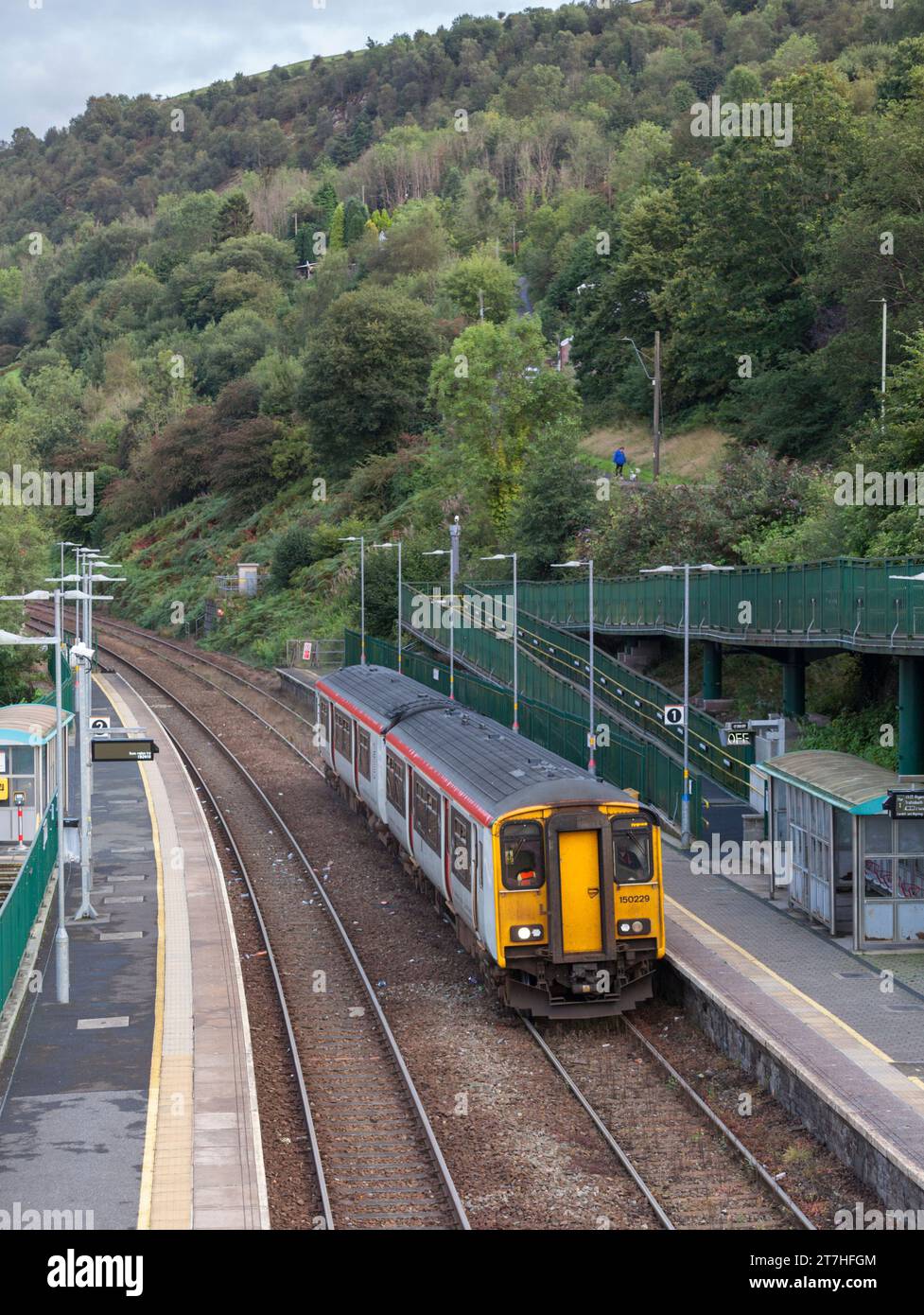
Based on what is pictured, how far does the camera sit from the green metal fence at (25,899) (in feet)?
59.6

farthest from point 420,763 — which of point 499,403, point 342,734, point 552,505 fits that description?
point 499,403

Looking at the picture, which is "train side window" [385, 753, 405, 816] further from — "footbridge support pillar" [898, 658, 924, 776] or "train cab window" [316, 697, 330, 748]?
"footbridge support pillar" [898, 658, 924, 776]

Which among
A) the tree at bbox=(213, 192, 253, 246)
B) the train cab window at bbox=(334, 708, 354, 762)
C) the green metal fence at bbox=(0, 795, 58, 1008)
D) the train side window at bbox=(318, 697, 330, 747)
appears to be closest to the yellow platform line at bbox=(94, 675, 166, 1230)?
the green metal fence at bbox=(0, 795, 58, 1008)

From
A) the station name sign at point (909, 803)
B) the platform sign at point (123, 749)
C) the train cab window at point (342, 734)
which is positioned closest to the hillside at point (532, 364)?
the station name sign at point (909, 803)

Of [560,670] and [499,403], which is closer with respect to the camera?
[560,670]

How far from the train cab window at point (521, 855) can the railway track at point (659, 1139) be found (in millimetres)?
1970

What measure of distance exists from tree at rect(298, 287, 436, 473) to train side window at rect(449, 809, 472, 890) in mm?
64005

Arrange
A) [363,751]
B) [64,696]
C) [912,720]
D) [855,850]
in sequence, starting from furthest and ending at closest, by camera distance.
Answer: [64,696]
[363,751]
[912,720]
[855,850]

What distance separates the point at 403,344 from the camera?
84375 mm

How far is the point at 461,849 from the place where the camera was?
21.0 meters

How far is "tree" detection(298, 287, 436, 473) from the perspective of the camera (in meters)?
82.9

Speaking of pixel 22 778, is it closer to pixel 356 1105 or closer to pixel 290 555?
pixel 356 1105

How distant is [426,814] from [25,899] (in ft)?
21.4
